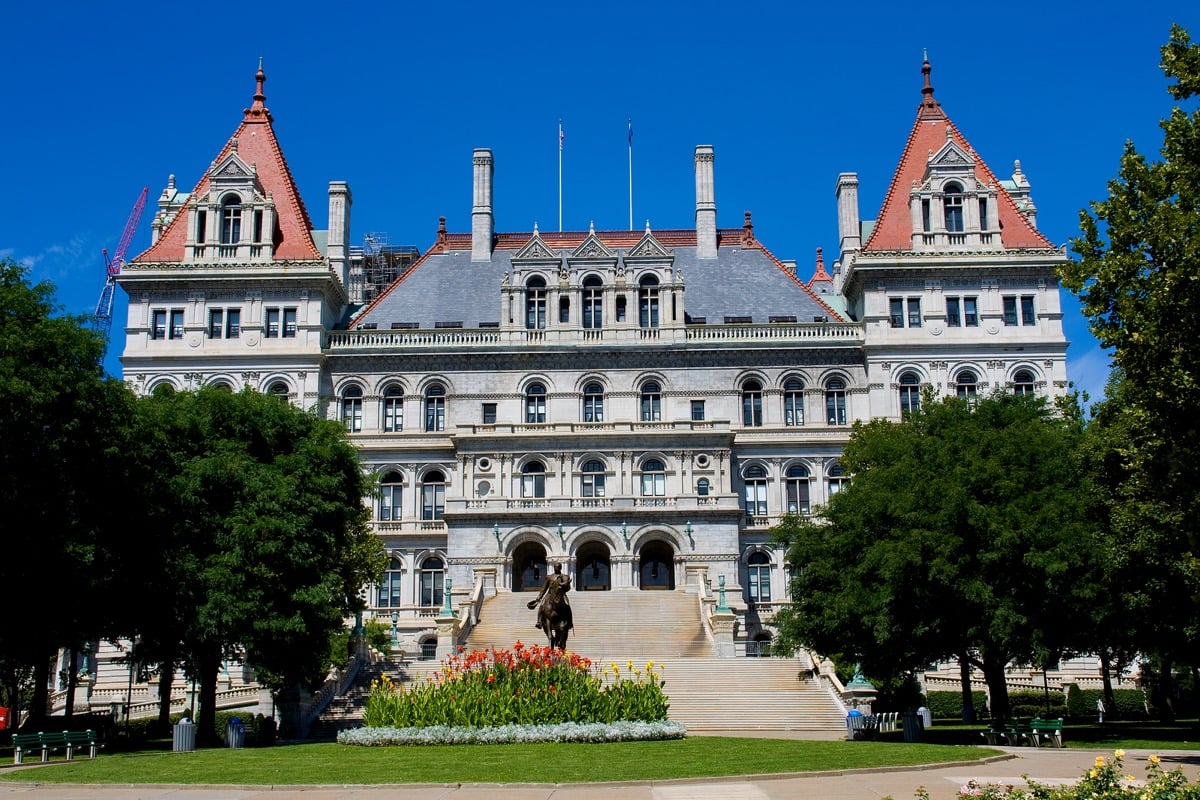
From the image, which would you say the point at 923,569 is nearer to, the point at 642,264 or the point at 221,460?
the point at 221,460

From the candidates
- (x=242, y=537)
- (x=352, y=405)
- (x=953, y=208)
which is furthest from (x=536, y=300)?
(x=242, y=537)

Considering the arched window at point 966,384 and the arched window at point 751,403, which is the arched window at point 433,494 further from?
the arched window at point 966,384

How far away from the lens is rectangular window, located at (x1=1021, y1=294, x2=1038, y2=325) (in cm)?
6134

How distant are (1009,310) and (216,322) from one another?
125 ft

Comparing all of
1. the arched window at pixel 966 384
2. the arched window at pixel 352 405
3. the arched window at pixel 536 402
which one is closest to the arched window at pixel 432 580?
the arched window at pixel 352 405

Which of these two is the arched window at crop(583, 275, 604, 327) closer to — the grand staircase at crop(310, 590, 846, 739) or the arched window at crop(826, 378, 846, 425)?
the arched window at crop(826, 378, 846, 425)

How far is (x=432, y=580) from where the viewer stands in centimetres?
6003

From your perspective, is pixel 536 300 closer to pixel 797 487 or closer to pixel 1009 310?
pixel 797 487

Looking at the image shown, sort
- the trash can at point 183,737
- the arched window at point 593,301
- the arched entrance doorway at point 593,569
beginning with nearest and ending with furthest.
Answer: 1. the trash can at point 183,737
2. the arched entrance doorway at point 593,569
3. the arched window at point 593,301

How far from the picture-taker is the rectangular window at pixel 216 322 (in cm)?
6234

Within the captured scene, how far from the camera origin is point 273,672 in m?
39.0

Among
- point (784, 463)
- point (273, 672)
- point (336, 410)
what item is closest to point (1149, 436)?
point (273, 672)

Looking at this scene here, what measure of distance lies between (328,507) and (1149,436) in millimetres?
24442

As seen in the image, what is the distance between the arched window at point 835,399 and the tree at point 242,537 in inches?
1083
